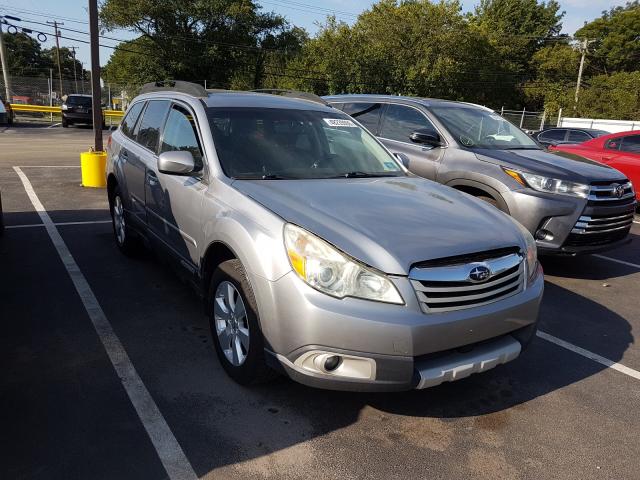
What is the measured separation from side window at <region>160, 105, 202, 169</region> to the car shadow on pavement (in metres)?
1.33

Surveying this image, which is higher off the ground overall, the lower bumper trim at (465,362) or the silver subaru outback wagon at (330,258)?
the silver subaru outback wagon at (330,258)

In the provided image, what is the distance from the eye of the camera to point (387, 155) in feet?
14.2

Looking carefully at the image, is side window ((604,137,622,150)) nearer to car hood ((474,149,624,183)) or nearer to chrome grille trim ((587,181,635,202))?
car hood ((474,149,624,183))

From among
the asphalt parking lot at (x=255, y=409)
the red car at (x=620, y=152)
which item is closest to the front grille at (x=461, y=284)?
the asphalt parking lot at (x=255, y=409)

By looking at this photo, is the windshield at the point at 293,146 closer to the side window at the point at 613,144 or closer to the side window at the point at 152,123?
the side window at the point at 152,123

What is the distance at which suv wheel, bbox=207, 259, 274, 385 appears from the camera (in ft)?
9.24

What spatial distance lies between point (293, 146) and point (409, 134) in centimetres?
303

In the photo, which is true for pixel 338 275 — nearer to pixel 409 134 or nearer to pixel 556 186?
pixel 556 186

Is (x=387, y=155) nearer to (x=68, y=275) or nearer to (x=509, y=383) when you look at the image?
(x=509, y=383)

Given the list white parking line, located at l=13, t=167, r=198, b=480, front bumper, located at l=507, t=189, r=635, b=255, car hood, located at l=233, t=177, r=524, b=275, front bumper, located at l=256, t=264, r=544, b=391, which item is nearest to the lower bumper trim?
front bumper, located at l=256, t=264, r=544, b=391

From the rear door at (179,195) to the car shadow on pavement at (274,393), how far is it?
611 millimetres

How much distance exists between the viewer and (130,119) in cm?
550

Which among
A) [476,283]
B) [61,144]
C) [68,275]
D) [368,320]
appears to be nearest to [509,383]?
[476,283]

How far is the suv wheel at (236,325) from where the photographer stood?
9.24 feet
